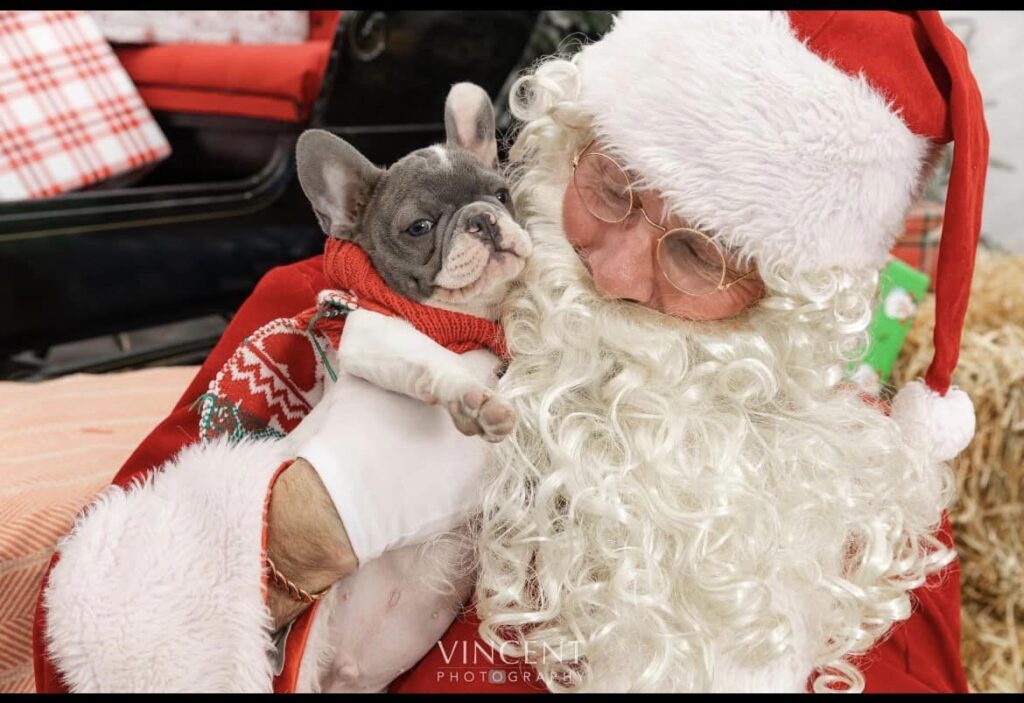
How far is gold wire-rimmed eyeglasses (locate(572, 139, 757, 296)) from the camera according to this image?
0.78 meters

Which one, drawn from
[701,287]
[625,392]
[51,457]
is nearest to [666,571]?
[625,392]

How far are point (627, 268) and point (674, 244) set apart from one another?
5 centimetres

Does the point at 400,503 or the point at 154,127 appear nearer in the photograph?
the point at 400,503

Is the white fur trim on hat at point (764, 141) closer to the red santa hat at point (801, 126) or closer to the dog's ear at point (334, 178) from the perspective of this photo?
the red santa hat at point (801, 126)

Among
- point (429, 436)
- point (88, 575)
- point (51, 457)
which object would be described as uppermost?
point (429, 436)

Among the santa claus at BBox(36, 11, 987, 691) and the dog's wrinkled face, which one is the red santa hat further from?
the dog's wrinkled face

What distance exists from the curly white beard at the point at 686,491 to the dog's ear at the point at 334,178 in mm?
182

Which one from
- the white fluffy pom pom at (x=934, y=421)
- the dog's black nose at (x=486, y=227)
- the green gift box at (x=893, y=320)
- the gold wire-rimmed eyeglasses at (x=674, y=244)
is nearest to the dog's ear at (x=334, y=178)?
the dog's black nose at (x=486, y=227)

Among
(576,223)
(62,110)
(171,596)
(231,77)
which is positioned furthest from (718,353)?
(62,110)

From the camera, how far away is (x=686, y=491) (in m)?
0.77

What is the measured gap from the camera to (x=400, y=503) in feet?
2.23

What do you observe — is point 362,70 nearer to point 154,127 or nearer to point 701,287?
point 154,127

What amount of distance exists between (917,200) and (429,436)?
57cm

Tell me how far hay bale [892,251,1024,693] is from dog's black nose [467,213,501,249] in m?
1.01
